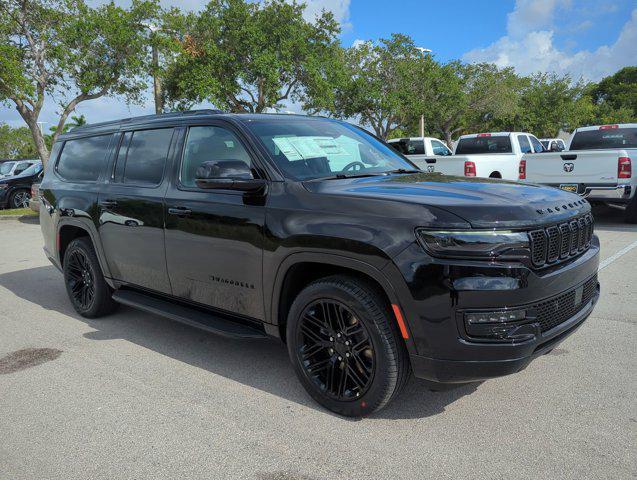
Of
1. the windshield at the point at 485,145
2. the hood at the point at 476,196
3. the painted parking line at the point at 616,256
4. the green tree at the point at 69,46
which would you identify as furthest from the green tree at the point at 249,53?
the hood at the point at 476,196

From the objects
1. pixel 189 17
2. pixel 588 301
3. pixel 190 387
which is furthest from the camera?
pixel 189 17

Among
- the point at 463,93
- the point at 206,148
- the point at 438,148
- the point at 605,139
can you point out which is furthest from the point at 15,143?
the point at 206,148

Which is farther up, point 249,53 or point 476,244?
point 249,53

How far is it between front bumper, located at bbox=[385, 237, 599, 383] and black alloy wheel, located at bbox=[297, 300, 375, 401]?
0.35 m

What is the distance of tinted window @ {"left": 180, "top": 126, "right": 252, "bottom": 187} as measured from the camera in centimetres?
376

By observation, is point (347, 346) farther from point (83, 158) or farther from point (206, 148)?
point (83, 158)

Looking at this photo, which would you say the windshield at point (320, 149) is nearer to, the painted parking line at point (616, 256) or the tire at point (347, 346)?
the tire at point (347, 346)

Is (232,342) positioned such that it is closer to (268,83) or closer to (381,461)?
(381,461)

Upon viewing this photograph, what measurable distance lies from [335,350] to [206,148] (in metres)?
1.82

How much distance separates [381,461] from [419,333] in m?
0.68

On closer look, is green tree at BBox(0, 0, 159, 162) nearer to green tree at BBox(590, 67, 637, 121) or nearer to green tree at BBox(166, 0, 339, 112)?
green tree at BBox(166, 0, 339, 112)

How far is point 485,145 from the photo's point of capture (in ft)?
47.7

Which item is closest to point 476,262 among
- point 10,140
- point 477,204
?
point 477,204

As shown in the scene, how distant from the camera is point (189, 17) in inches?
867
